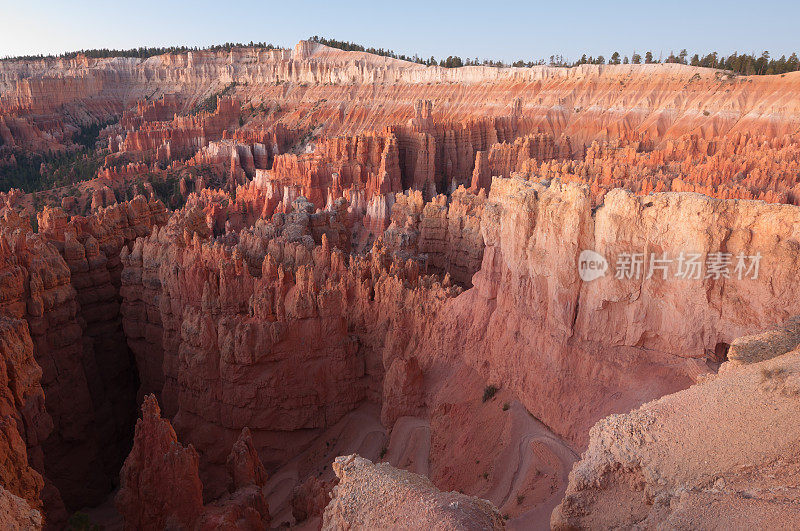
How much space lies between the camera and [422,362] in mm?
18281

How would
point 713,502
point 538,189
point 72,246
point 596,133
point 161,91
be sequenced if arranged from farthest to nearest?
point 161,91
point 596,133
point 72,246
point 538,189
point 713,502

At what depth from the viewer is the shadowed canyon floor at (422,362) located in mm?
7289

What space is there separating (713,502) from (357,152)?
156 ft

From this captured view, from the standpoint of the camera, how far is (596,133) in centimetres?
6109

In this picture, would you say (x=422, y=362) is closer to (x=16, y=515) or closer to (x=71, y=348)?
(x=16, y=515)

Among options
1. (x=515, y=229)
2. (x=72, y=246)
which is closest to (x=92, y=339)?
(x=72, y=246)

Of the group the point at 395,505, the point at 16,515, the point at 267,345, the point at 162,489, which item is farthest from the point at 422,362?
the point at 16,515

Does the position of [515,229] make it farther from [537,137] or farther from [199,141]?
[199,141]

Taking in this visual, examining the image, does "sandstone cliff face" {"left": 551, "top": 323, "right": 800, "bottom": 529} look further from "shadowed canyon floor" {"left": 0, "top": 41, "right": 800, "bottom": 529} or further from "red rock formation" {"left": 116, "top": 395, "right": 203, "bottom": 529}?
"red rock formation" {"left": 116, "top": 395, "right": 203, "bottom": 529}

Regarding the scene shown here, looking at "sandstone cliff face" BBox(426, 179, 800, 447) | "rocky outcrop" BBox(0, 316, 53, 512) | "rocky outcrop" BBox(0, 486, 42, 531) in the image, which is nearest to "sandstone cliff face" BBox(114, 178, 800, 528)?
"sandstone cliff face" BBox(426, 179, 800, 447)

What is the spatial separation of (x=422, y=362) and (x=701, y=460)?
12.1 m

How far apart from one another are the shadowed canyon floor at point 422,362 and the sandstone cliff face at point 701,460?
0.10 ft

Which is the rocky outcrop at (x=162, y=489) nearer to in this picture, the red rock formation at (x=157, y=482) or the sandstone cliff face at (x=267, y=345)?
the red rock formation at (x=157, y=482)

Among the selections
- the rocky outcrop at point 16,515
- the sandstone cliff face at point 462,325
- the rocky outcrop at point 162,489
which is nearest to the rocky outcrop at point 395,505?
the rocky outcrop at point 16,515
